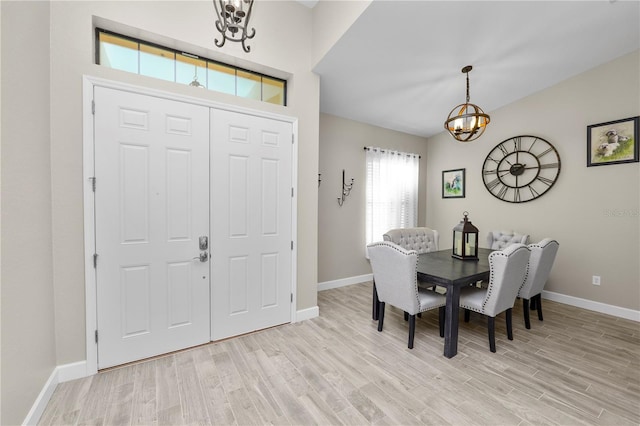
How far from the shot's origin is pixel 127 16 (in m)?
2.14

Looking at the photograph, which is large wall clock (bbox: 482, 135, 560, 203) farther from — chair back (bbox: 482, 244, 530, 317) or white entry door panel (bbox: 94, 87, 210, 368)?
white entry door panel (bbox: 94, 87, 210, 368)

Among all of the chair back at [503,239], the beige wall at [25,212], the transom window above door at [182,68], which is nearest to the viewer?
the beige wall at [25,212]

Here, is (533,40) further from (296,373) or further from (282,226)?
(296,373)

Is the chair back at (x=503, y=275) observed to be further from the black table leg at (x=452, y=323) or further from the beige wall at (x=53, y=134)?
the beige wall at (x=53, y=134)

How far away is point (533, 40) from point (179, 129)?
12.5 ft

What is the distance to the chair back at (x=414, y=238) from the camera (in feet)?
12.1

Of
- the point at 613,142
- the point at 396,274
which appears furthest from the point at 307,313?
the point at 613,142

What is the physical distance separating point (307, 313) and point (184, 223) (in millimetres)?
1697

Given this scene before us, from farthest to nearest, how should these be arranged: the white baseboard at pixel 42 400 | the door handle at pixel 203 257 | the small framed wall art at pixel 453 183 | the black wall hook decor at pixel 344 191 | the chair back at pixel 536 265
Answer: the small framed wall art at pixel 453 183
the black wall hook decor at pixel 344 191
the chair back at pixel 536 265
the door handle at pixel 203 257
the white baseboard at pixel 42 400

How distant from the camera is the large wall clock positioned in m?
3.80

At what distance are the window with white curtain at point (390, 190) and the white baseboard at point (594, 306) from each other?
2.29 m

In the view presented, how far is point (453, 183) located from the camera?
4.98 metres

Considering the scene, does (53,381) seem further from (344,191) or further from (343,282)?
(344,191)

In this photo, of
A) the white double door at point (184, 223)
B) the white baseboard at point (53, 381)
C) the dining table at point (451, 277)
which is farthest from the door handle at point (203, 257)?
the dining table at point (451, 277)
